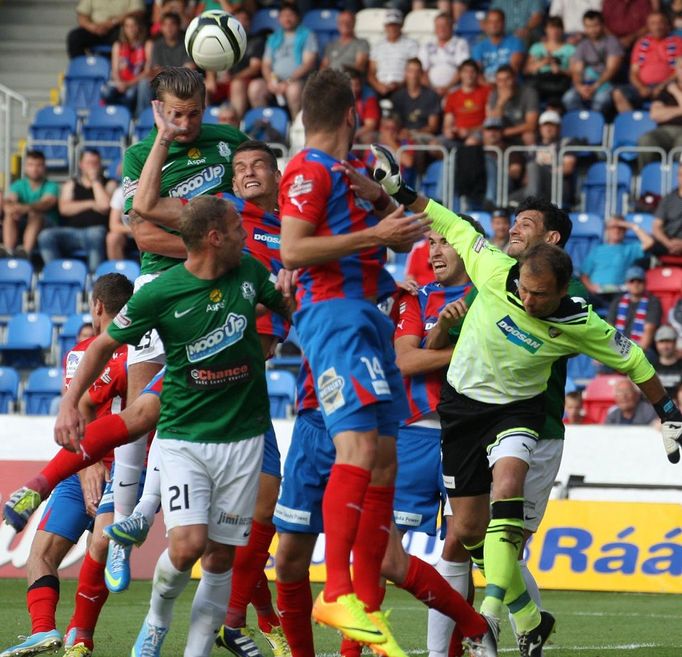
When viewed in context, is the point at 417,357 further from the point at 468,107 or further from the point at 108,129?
the point at 108,129

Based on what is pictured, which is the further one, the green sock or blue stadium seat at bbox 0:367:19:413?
blue stadium seat at bbox 0:367:19:413

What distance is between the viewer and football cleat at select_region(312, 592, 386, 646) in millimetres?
6051

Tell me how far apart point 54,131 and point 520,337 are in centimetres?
1411

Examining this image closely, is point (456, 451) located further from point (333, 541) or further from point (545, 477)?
point (333, 541)

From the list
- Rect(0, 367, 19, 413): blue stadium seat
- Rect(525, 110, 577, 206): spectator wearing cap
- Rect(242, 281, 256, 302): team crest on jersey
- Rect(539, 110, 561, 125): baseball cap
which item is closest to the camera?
Rect(242, 281, 256, 302): team crest on jersey

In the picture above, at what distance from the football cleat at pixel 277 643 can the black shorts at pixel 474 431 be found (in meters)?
1.33

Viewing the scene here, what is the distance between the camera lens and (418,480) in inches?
327

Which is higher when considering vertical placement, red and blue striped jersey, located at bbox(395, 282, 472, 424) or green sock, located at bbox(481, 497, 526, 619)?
red and blue striped jersey, located at bbox(395, 282, 472, 424)

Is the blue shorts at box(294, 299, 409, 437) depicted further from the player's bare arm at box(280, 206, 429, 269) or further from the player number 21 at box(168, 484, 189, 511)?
the player number 21 at box(168, 484, 189, 511)

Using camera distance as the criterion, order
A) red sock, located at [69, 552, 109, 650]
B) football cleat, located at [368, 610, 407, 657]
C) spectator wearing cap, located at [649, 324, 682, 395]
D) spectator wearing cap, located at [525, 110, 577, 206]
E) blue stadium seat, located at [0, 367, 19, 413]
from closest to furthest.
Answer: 1. football cleat, located at [368, 610, 407, 657]
2. red sock, located at [69, 552, 109, 650]
3. spectator wearing cap, located at [649, 324, 682, 395]
4. blue stadium seat, located at [0, 367, 19, 413]
5. spectator wearing cap, located at [525, 110, 577, 206]

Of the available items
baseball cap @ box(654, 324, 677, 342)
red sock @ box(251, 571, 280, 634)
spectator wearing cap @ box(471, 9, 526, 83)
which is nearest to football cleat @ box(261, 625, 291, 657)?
red sock @ box(251, 571, 280, 634)

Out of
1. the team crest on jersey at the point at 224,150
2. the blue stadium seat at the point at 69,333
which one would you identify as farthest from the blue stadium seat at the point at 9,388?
the team crest on jersey at the point at 224,150

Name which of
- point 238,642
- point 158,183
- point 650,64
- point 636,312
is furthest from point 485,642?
point 650,64

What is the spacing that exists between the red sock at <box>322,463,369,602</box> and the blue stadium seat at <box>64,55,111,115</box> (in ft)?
51.9
